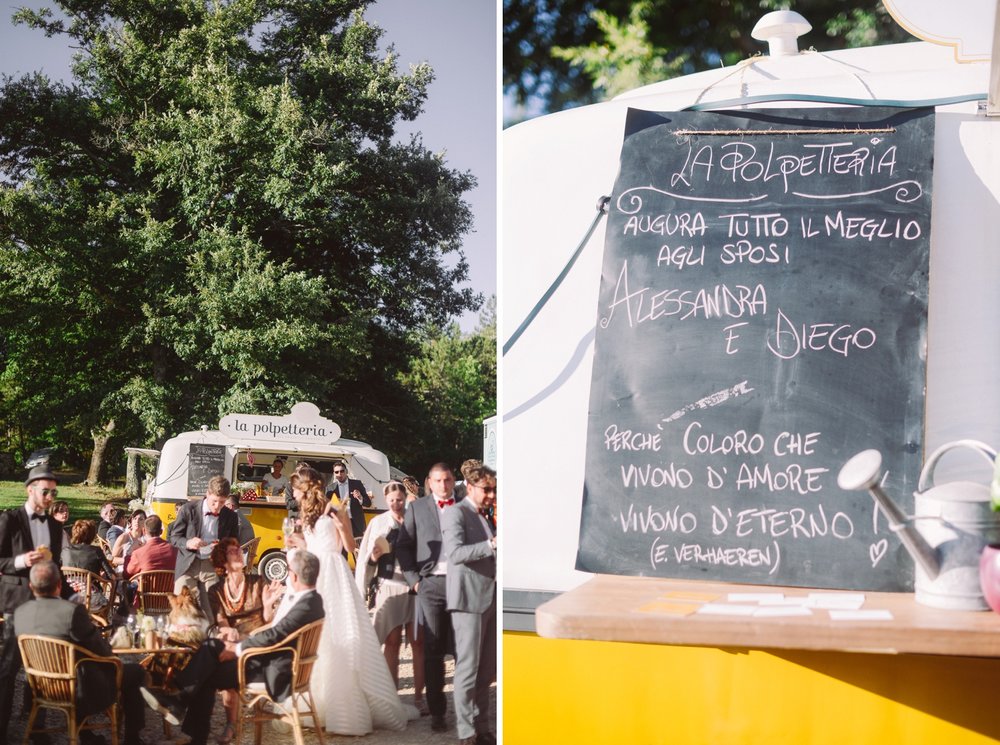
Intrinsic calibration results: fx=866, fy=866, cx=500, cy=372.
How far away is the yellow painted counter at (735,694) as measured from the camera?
222cm

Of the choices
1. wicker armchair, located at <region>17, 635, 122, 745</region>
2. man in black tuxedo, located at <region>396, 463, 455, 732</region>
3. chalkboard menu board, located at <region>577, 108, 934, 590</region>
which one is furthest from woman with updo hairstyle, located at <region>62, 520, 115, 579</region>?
chalkboard menu board, located at <region>577, 108, 934, 590</region>

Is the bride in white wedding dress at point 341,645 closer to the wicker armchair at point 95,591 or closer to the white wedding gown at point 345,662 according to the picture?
the white wedding gown at point 345,662

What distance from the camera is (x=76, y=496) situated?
125 inches

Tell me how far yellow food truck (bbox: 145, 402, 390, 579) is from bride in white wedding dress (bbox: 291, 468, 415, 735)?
0.09 meters

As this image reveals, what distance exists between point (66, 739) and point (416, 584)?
1.35 metres

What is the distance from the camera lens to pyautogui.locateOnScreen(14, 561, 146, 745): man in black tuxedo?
306cm

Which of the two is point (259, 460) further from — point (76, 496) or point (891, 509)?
point (891, 509)

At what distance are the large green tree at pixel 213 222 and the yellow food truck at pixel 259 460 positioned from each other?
0.21ft

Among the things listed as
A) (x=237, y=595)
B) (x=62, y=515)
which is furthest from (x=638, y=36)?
(x=62, y=515)

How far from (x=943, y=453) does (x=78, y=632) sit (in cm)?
287

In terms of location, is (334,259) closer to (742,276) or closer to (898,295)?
(742,276)

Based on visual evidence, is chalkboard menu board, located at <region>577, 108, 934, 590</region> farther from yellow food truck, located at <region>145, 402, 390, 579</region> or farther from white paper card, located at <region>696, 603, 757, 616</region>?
yellow food truck, located at <region>145, 402, 390, 579</region>

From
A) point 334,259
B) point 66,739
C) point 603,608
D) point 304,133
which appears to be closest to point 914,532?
point 603,608

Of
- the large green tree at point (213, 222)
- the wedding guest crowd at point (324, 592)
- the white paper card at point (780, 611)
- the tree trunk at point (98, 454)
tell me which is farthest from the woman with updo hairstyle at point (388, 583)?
the white paper card at point (780, 611)
